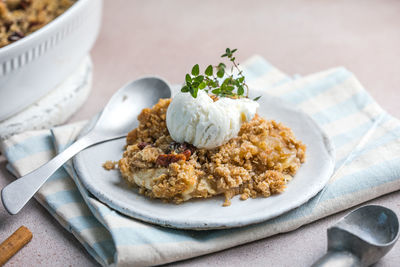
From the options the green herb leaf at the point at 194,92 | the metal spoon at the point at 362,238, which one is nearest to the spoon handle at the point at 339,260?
the metal spoon at the point at 362,238

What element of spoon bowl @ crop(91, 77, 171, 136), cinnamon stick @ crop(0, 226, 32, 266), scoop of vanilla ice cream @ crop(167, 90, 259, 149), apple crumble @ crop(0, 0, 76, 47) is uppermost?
apple crumble @ crop(0, 0, 76, 47)

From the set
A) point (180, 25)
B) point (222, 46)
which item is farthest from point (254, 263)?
point (180, 25)

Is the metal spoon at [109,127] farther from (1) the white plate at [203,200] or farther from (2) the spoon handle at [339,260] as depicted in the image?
(2) the spoon handle at [339,260]

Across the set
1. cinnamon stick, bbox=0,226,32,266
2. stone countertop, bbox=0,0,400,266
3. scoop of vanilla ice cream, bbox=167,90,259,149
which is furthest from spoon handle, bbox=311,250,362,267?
stone countertop, bbox=0,0,400,266

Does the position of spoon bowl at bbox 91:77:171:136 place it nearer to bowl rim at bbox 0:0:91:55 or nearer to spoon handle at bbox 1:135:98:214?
spoon handle at bbox 1:135:98:214

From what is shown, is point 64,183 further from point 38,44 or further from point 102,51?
point 102,51

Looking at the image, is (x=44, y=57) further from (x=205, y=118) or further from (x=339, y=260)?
(x=339, y=260)
